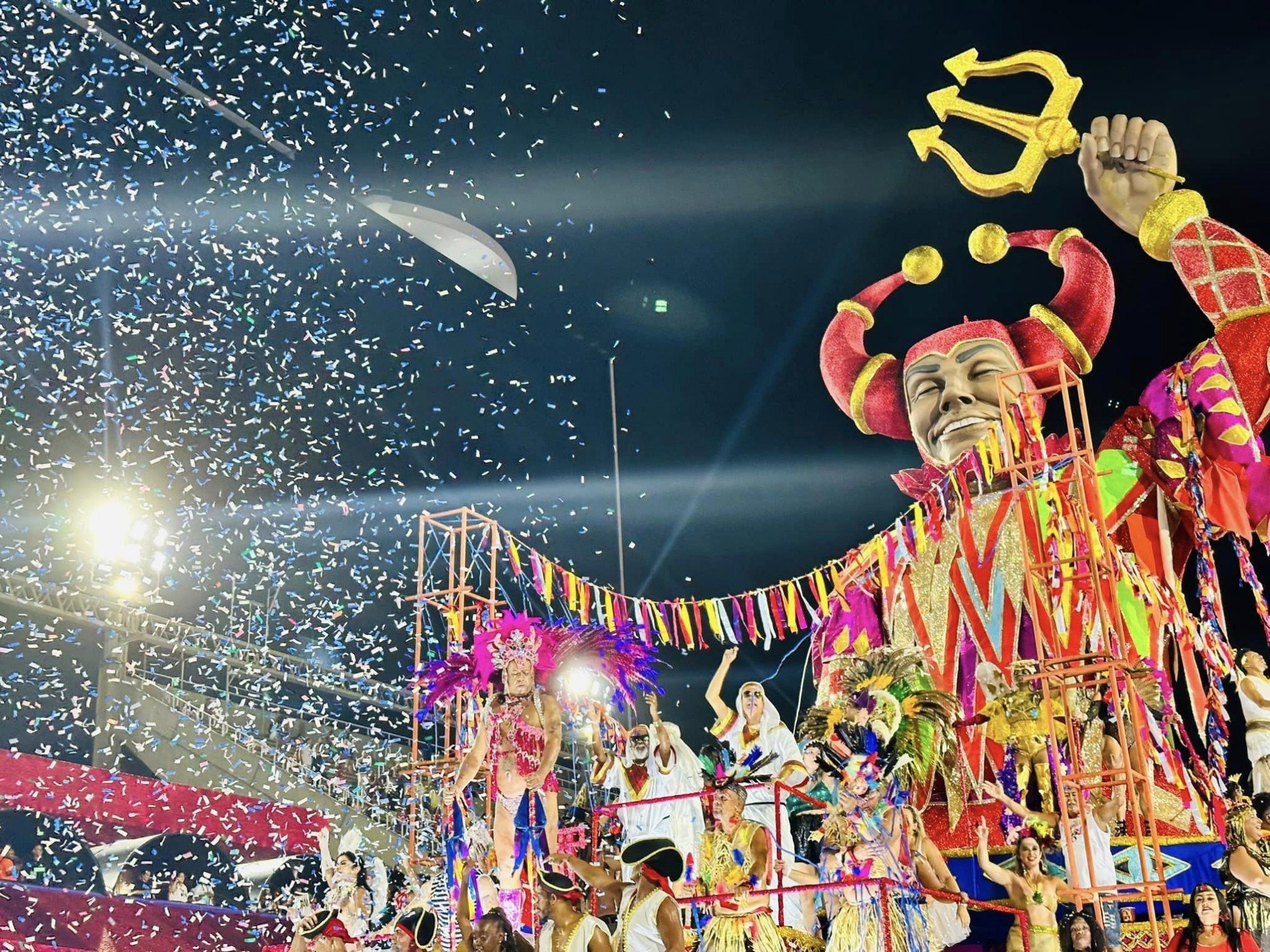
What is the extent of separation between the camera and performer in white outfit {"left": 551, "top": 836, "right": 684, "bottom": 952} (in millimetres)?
5551

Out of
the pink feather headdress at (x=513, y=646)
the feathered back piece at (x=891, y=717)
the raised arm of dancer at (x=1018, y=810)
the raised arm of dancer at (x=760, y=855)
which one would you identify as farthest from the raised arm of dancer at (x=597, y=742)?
the raised arm of dancer at (x=1018, y=810)

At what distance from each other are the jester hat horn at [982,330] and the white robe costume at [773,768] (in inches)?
150

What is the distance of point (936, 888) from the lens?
6.72 m

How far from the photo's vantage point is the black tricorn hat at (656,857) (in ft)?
18.6

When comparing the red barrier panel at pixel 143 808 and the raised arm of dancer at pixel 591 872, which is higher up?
the red barrier panel at pixel 143 808

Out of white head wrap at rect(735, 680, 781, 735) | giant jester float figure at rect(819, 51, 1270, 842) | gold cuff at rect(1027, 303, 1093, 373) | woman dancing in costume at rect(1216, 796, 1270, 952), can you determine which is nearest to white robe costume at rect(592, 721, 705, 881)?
white head wrap at rect(735, 680, 781, 735)

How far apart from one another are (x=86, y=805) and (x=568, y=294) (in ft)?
22.7

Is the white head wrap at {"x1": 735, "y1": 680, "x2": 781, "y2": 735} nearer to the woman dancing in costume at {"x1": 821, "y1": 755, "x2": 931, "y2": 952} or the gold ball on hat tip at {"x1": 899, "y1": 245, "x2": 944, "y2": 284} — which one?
the woman dancing in costume at {"x1": 821, "y1": 755, "x2": 931, "y2": 952}

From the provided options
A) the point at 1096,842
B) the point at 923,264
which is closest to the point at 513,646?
the point at 1096,842

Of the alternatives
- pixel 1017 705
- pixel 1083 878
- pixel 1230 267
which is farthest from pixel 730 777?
pixel 1230 267

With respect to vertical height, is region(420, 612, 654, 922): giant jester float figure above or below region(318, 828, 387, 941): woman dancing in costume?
above

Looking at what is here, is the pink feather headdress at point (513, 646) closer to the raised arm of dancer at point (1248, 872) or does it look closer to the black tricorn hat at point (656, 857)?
the black tricorn hat at point (656, 857)

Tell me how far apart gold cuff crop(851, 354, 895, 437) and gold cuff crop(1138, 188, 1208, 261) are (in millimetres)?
2535

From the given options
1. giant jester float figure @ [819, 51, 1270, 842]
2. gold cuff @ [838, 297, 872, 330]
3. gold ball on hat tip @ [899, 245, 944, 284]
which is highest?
gold ball on hat tip @ [899, 245, 944, 284]
